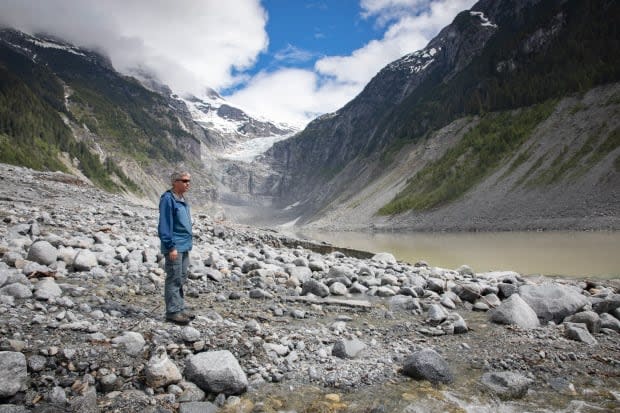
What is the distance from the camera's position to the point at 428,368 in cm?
534

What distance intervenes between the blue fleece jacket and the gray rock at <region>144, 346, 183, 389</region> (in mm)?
2130

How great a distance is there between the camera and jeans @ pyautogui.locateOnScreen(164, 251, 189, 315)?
6.21 meters

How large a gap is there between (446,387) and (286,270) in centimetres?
629

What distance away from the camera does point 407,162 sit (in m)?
118

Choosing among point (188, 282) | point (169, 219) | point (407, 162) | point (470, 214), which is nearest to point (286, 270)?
point (188, 282)

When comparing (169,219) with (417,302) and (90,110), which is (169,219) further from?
(90,110)

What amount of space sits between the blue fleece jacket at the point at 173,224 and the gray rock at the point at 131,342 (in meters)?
1.56

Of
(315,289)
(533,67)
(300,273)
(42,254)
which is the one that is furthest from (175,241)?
(533,67)

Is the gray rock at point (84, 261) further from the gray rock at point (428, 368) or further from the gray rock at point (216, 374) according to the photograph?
the gray rock at point (428, 368)

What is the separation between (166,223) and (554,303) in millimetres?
7885

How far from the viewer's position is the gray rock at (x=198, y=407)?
4.21m

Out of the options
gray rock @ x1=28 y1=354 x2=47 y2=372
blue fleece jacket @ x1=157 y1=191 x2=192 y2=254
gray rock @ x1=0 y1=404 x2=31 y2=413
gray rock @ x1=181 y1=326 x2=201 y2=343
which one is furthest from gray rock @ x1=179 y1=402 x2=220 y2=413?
blue fleece jacket @ x1=157 y1=191 x2=192 y2=254

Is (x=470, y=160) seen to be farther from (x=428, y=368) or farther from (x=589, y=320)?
(x=428, y=368)

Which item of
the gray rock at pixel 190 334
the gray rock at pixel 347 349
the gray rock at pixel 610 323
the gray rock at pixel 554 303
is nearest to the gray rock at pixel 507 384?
the gray rock at pixel 347 349
